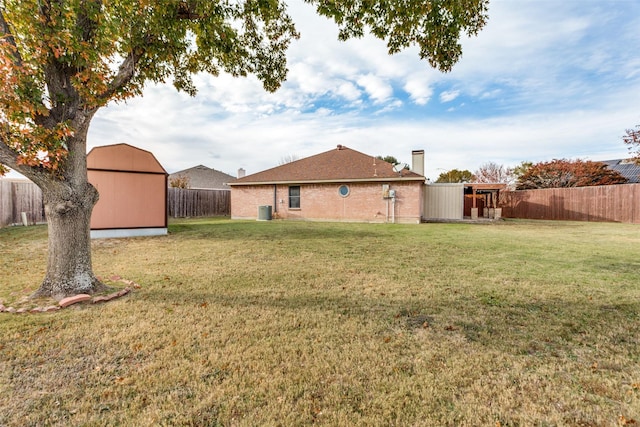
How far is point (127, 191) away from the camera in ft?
36.1

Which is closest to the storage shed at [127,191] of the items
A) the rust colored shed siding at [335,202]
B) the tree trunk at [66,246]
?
the tree trunk at [66,246]

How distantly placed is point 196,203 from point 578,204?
26931mm

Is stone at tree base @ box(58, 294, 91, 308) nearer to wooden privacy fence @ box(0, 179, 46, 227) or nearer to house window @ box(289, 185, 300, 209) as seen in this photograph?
wooden privacy fence @ box(0, 179, 46, 227)

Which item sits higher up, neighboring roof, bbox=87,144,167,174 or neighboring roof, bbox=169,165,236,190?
neighboring roof, bbox=169,165,236,190

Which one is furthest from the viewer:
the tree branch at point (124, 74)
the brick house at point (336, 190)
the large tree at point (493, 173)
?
the large tree at point (493, 173)

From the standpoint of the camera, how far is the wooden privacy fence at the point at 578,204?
57.2ft

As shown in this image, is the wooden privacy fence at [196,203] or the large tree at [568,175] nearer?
the wooden privacy fence at [196,203]

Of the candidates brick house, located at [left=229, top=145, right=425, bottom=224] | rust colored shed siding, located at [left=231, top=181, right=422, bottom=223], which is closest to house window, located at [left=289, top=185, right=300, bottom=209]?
brick house, located at [left=229, top=145, right=425, bottom=224]

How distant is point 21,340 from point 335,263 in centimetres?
482

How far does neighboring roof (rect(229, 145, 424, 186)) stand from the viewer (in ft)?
58.2

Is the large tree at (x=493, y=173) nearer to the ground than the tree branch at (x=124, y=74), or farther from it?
farther from it

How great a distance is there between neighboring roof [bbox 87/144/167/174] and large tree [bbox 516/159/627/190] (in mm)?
31239

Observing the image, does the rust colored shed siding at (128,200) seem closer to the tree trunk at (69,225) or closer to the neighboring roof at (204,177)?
the tree trunk at (69,225)

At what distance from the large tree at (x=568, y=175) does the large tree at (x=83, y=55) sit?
28293 millimetres
